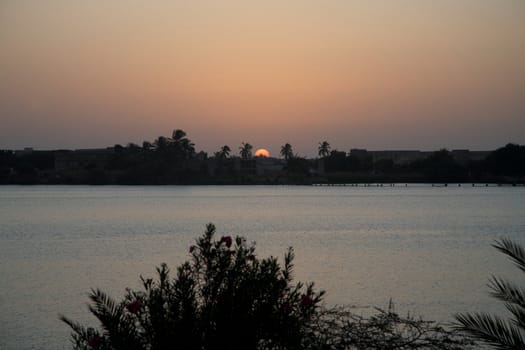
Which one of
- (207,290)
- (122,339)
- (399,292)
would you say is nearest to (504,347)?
(207,290)

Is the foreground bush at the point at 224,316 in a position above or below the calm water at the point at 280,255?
above

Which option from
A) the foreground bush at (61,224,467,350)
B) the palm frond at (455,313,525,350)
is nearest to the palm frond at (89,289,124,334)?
the foreground bush at (61,224,467,350)

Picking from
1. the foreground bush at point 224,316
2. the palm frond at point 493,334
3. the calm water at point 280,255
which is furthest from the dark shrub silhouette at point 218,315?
Result: the calm water at point 280,255

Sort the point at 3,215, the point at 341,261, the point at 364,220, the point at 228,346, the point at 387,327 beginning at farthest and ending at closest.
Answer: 1. the point at 3,215
2. the point at 364,220
3. the point at 341,261
4. the point at 387,327
5. the point at 228,346

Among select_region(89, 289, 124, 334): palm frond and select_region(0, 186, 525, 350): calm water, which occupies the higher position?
select_region(89, 289, 124, 334): palm frond

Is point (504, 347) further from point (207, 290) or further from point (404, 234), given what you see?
point (404, 234)

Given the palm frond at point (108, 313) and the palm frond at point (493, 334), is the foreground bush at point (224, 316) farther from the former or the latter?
the palm frond at point (493, 334)

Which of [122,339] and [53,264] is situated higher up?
[122,339]

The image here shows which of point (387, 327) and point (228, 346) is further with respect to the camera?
point (387, 327)

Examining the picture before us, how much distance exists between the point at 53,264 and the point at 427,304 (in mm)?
21757

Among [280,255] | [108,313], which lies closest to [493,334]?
[108,313]

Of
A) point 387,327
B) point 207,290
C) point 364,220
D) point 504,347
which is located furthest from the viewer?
point 364,220

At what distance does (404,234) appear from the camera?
62.6 metres

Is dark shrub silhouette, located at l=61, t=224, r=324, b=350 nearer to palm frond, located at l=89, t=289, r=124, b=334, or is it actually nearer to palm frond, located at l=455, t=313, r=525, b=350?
palm frond, located at l=89, t=289, r=124, b=334
